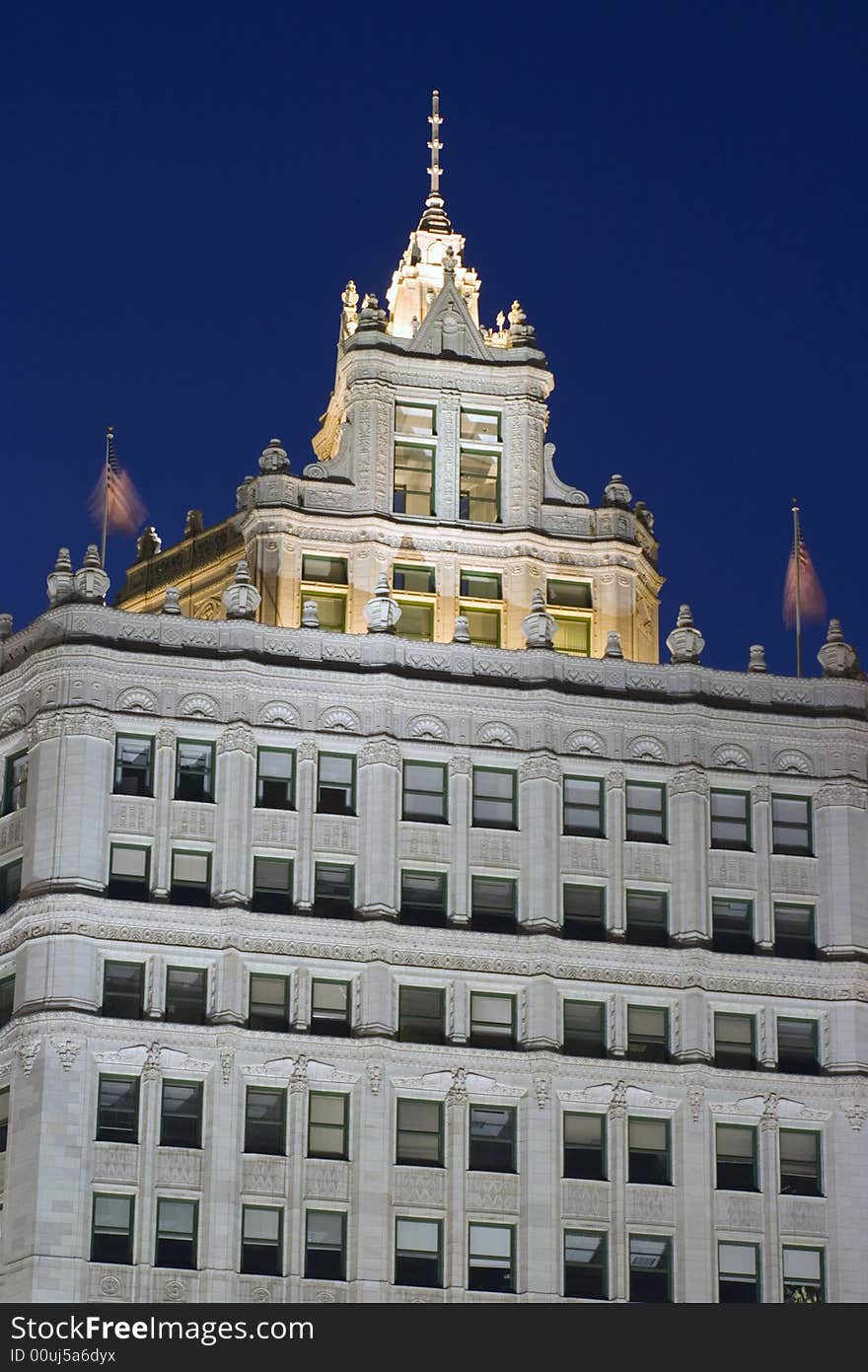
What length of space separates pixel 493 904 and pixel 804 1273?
45.7 ft

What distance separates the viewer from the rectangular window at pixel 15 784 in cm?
12888

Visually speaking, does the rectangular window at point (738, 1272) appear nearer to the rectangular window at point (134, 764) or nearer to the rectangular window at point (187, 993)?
the rectangular window at point (187, 993)

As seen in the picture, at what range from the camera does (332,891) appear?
128 meters

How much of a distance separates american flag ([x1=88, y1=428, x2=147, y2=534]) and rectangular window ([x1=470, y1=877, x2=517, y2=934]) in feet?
51.0

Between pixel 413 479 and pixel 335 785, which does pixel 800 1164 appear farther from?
pixel 413 479

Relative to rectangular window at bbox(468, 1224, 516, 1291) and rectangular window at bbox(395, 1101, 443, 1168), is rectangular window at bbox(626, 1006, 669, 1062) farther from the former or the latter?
rectangular window at bbox(468, 1224, 516, 1291)

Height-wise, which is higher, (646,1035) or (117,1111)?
(646,1035)

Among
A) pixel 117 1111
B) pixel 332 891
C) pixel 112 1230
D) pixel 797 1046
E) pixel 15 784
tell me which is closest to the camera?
pixel 112 1230

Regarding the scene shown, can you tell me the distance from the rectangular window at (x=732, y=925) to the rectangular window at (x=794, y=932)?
841 mm

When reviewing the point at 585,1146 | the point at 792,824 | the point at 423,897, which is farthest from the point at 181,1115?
the point at 792,824

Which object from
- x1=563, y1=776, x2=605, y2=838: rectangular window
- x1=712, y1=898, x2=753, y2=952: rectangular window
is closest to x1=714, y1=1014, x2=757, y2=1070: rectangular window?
x1=712, y1=898, x2=753, y2=952: rectangular window

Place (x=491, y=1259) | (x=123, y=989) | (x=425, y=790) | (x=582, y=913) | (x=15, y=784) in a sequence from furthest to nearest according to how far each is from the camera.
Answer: (x=425, y=790), (x=15, y=784), (x=582, y=913), (x=123, y=989), (x=491, y=1259)
